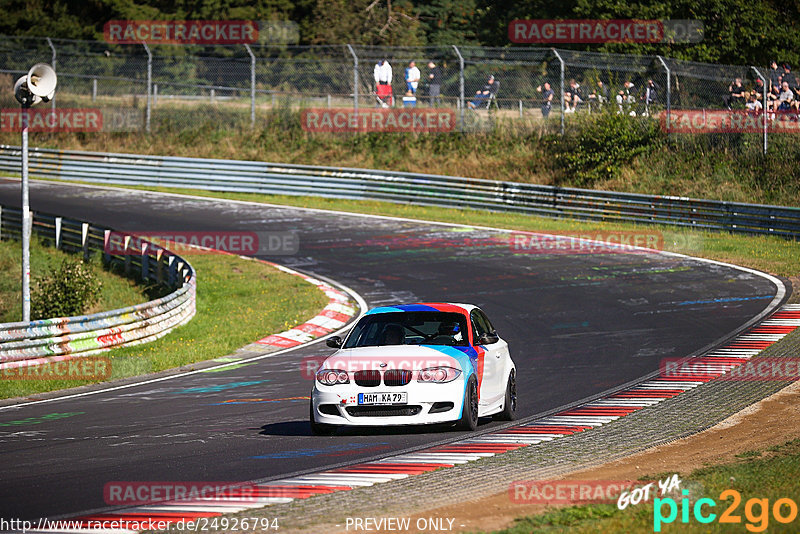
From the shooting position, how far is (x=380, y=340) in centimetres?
1116

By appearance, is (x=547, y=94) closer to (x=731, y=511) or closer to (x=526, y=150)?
(x=526, y=150)

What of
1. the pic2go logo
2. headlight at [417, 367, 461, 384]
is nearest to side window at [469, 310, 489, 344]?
headlight at [417, 367, 461, 384]

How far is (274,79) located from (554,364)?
2569 centimetres

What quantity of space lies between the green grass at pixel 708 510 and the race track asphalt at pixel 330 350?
9.14 feet

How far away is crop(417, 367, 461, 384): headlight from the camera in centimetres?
1019

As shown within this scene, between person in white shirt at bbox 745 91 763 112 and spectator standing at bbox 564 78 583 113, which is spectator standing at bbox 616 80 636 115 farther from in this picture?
person in white shirt at bbox 745 91 763 112

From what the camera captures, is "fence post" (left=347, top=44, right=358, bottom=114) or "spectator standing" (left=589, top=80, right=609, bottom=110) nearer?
"spectator standing" (left=589, top=80, right=609, bottom=110)

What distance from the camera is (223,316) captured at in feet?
67.1

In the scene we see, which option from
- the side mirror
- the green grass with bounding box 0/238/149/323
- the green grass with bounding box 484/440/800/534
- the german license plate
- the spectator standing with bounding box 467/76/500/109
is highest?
the spectator standing with bounding box 467/76/500/109

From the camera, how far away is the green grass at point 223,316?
16.1 metres

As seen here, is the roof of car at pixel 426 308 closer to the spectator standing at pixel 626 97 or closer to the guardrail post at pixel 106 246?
the guardrail post at pixel 106 246

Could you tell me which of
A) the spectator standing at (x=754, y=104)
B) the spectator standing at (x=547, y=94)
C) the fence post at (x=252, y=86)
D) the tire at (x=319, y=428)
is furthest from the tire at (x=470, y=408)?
the fence post at (x=252, y=86)

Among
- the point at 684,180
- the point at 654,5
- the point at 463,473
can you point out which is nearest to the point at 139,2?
the point at 654,5

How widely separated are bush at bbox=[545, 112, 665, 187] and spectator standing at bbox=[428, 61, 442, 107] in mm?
4952
